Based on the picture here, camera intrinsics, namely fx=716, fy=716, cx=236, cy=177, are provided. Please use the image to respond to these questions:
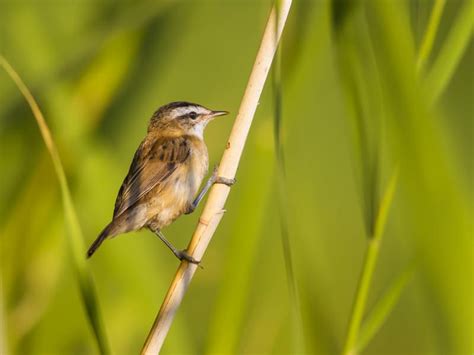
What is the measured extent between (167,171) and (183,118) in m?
0.26

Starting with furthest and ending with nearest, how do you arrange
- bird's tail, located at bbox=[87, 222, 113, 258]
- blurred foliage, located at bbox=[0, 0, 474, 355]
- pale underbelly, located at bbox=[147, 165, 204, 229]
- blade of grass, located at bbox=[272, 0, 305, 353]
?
pale underbelly, located at bbox=[147, 165, 204, 229]
bird's tail, located at bbox=[87, 222, 113, 258]
blade of grass, located at bbox=[272, 0, 305, 353]
blurred foliage, located at bbox=[0, 0, 474, 355]

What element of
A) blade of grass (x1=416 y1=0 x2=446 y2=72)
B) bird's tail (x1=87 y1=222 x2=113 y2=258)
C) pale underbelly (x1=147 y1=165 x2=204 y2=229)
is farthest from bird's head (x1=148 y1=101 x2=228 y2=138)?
blade of grass (x1=416 y1=0 x2=446 y2=72)

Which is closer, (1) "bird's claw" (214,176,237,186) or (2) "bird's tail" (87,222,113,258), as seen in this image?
(1) "bird's claw" (214,176,237,186)

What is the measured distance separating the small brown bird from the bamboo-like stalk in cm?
52

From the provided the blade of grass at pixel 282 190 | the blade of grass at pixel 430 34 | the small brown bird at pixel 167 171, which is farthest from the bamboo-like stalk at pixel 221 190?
the small brown bird at pixel 167 171

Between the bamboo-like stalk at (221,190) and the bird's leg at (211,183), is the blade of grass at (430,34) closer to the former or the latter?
the bamboo-like stalk at (221,190)

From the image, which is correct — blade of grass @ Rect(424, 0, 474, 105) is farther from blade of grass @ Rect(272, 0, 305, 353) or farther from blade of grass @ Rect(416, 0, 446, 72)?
blade of grass @ Rect(272, 0, 305, 353)

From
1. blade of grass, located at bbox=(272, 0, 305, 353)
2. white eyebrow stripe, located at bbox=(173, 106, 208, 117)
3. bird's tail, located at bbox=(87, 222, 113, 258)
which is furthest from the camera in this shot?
white eyebrow stripe, located at bbox=(173, 106, 208, 117)

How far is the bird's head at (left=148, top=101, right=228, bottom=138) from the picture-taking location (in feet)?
8.95

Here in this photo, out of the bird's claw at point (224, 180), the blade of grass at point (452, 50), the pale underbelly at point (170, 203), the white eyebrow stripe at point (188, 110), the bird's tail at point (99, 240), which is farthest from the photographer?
the white eyebrow stripe at point (188, 110)

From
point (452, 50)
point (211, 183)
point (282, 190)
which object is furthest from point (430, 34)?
point (211, 183)

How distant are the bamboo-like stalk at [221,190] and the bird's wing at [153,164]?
2.06 ft

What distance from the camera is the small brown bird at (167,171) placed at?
237 cm

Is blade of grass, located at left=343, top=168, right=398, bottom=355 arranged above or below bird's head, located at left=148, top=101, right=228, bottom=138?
below
